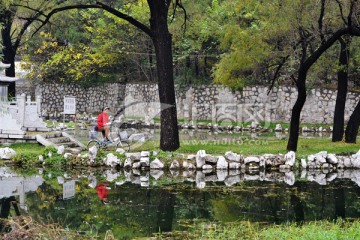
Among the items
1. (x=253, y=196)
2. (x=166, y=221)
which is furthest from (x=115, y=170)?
(x=166, y=221)

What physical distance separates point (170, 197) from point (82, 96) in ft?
89.7

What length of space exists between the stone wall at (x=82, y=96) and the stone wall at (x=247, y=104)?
9.07 ft

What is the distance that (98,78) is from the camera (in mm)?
39656

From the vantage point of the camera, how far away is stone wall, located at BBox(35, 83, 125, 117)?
129 ft

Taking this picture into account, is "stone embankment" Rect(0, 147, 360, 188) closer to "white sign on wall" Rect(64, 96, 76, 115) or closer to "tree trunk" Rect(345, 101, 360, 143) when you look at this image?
"tree trunk" Rect(345, 101, 360, 143)

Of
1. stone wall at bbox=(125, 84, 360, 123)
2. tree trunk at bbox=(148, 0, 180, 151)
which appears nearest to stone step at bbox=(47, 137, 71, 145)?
tree trunk at bbox=(148, 0, 180, 151)

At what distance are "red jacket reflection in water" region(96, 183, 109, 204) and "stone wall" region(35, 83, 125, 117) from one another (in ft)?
78.5

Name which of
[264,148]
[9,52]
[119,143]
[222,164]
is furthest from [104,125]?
[9,52]

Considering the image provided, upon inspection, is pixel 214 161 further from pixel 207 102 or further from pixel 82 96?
pixel 82 96

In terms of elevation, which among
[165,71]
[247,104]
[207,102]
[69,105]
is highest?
[165,71]

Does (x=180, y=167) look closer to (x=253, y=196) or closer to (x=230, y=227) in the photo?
(x=253, y=196)

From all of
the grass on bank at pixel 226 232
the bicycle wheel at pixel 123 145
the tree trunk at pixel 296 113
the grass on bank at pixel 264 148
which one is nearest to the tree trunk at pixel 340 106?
the grass on bank at pixel 264 148

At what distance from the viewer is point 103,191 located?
14.5m

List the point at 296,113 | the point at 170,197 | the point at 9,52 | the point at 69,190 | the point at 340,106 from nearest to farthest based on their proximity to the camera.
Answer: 1. the point at 170,197
2. the point at 69,190
3. the point at 296,113
4. the point at 340,106
5. the point at 9,52
